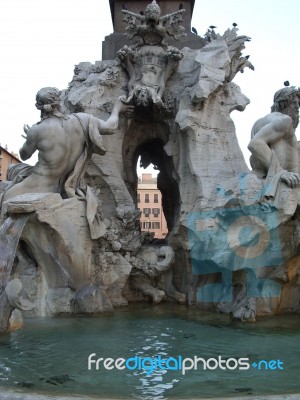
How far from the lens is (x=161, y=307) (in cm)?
708

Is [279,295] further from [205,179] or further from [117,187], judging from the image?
[117,187]

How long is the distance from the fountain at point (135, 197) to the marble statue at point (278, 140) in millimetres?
17

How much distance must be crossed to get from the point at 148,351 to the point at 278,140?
10.7 feet

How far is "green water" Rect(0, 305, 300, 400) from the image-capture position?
3.50 m

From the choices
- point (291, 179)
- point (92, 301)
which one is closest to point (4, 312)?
point (92, 301)

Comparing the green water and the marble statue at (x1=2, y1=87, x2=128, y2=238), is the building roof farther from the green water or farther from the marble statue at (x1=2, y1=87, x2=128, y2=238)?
the green water

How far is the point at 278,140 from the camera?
21.4ft

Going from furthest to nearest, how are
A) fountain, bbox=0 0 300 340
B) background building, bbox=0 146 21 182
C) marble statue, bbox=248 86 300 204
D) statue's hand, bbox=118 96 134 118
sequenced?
1. background building, bbox=0 146 21 182
2. statue's hand, bbox=118 96 134 118
3. marble statue, bbox=248 86 300 204
4. fountain, bbox=0 0 300 340

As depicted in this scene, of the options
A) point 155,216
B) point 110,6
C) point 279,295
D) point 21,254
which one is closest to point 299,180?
point 279,295

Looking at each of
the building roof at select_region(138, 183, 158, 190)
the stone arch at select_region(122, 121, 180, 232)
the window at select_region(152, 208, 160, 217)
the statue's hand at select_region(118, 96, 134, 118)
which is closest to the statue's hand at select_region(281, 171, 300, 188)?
the stone arch at select_region(122, 121, 180, 232)

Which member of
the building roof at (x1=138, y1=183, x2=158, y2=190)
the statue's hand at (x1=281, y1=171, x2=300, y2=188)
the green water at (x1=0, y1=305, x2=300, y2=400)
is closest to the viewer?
the green water at (x1=0, y1=305, x2=300, y2=400)

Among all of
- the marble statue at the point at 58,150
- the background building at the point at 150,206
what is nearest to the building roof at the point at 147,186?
the background building at the point at 150,206

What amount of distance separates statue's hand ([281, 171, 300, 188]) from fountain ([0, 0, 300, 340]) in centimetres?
1

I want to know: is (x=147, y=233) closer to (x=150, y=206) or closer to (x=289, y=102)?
(x=289, y=102)
